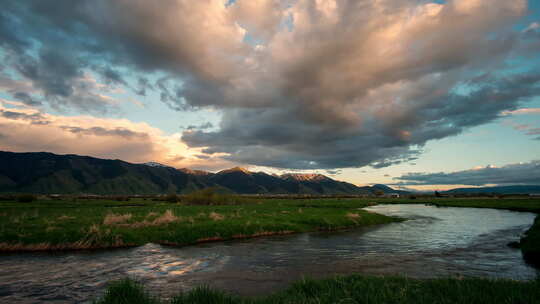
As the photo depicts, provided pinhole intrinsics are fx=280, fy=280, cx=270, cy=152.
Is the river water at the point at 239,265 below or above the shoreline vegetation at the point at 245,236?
below

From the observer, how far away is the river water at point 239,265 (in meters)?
17.1

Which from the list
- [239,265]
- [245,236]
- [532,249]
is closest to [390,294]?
[239,265]

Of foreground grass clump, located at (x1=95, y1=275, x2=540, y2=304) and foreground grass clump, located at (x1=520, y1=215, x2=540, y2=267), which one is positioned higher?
foreground grass clump, located at (x1=95, y1=275, x2=540, y2=304)

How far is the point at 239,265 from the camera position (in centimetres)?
2275

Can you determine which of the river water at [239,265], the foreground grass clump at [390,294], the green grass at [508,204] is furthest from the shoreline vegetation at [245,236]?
the green grass at [508,204]

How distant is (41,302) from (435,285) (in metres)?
19.6

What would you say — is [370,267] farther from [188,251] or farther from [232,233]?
[232,233]

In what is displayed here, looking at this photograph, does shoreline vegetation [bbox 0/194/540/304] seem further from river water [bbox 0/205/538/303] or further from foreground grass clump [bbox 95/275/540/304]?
river water [bbox 0/205/538/303]

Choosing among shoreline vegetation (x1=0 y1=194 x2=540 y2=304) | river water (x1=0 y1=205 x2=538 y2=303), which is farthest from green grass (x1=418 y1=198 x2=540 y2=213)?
river water (x1=0 y1=205 x2=538 y2=303)

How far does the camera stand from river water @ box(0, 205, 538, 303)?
17.1 meters

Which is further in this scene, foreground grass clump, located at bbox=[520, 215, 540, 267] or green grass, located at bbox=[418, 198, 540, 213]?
green grass, located at bbox=[418, 198, 540, 213]

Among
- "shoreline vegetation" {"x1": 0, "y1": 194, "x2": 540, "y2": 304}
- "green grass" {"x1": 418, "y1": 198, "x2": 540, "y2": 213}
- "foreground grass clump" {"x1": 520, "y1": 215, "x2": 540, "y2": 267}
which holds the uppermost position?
"shoreline vegetation" {"x1": 0, "y1": 194, "x2": 540, "y2": 304}

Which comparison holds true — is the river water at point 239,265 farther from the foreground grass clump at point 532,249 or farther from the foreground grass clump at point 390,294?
the foreground grass clump at point 390,294

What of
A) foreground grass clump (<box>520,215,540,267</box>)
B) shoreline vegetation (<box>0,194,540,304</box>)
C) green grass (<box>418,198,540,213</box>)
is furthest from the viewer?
green grass (<box>418,198,540,213</box>)
